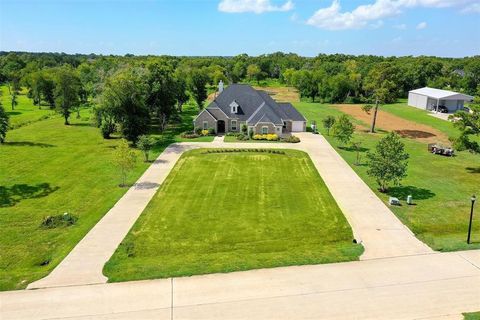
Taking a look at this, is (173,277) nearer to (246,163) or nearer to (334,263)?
(334,263)

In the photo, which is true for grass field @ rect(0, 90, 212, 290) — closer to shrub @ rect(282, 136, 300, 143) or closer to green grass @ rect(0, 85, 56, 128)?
green grass @ rect(0, 85, 56, 128)

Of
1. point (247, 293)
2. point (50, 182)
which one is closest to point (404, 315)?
point (247, 293)

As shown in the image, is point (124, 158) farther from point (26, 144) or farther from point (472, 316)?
point (472, 316)

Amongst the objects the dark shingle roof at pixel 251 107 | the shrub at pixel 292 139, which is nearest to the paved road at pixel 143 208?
the shrub at pixel 292 139

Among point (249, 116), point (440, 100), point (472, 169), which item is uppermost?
point (440, 100)

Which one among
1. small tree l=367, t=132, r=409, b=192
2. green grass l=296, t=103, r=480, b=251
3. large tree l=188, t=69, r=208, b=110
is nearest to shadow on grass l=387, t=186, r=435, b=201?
green grass l=296, t=103, r=480, b=251

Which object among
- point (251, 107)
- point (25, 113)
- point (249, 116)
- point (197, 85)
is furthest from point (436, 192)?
point (25, 113)
